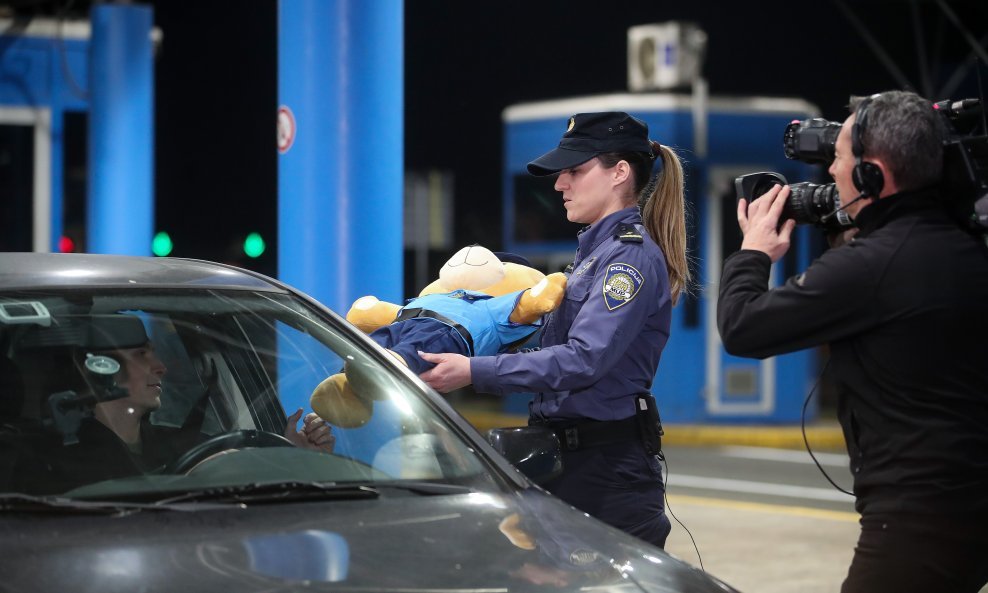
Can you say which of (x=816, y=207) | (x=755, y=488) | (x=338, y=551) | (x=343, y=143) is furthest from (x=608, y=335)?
(x=755, y=488)

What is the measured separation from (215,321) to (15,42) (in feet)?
35.6

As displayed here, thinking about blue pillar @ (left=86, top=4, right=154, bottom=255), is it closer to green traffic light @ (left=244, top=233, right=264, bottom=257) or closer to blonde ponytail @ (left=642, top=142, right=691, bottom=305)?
green traffic light @ (left=244, top=233, right=264, bottom=257)

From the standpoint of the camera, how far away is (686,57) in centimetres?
1548

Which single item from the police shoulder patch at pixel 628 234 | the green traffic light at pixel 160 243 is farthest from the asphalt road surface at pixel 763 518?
the green traffic light at pixel 160 243

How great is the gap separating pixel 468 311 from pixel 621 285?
0.57m

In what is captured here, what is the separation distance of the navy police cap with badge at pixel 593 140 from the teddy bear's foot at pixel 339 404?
98 cm

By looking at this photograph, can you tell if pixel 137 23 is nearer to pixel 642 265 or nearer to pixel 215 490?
pixel 642 265

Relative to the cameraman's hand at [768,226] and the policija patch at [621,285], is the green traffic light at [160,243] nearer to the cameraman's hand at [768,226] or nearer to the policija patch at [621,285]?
the policija patch at [621,285]

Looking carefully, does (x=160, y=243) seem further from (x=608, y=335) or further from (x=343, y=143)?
(x=608, y=335)

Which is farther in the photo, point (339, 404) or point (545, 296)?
point (545, 296)

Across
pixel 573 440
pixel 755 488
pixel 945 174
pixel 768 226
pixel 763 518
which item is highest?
pixel 945 174

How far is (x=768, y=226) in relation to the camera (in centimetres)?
340

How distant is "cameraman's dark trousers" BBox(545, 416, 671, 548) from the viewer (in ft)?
12.9

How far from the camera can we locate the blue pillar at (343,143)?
6.45 meters
